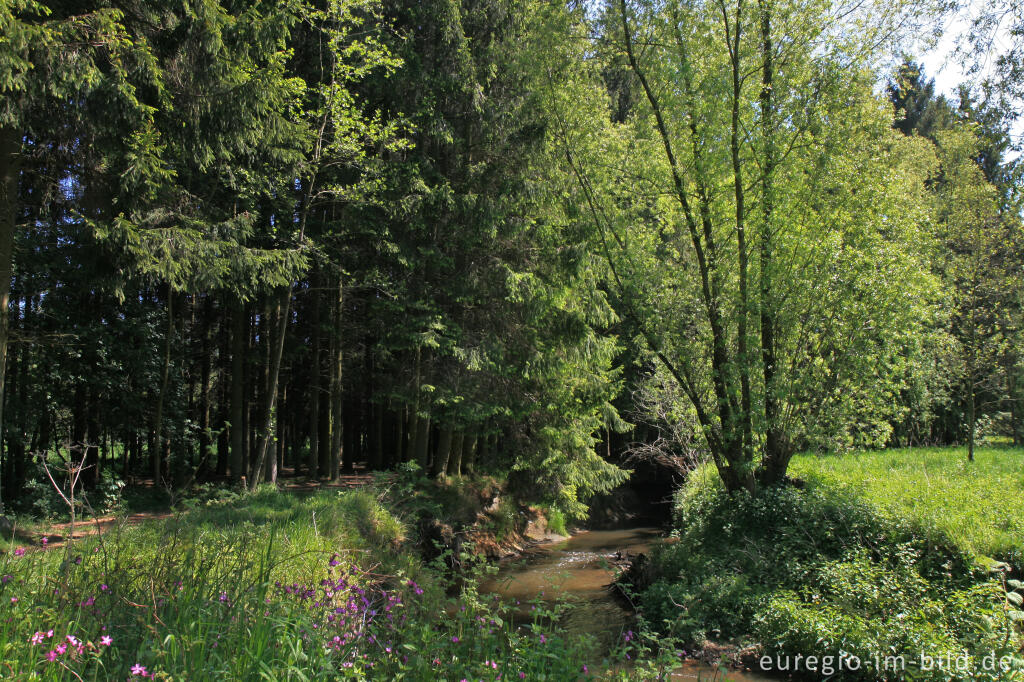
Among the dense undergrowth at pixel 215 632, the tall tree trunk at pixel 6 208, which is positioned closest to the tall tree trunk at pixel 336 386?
the tall tree trunk at pixel 6 208

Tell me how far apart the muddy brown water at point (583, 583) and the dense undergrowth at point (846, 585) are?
2.09 ft

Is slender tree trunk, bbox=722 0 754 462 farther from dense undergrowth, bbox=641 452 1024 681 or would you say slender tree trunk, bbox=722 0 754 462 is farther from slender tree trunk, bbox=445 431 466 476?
slender tree trunk, bbox=445 431 466 476

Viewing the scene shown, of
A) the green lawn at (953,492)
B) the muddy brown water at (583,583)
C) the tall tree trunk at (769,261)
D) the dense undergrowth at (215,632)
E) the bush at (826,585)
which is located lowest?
the muddy brown water at (583,583)

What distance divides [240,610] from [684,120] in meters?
10.3

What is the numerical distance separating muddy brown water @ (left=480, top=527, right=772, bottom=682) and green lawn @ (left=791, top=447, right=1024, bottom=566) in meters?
3.59

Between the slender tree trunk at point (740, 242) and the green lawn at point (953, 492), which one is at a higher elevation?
the slender tree trunk at point (740, 242)

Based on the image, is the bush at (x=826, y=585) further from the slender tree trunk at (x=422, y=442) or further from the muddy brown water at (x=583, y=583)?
the slender tree trunk at (x=422, y=442)

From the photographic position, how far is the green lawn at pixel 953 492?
306 inches

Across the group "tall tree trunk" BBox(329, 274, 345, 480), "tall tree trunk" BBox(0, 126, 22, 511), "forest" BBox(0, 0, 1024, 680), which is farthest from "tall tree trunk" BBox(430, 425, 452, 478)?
"tall tree trunk" BBox(0, 126, 22, 511)

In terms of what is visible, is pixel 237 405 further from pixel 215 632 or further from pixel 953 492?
pixel 953 492

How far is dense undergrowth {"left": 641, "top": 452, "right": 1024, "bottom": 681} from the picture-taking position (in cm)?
619

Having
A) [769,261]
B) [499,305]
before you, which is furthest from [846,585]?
[499,305]

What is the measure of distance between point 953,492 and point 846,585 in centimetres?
362

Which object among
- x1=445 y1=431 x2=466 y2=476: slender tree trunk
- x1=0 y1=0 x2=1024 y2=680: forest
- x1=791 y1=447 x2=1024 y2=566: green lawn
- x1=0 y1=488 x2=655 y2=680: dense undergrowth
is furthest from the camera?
x1=445 y1=431 x2=466 y2=476: slender tree trunk
